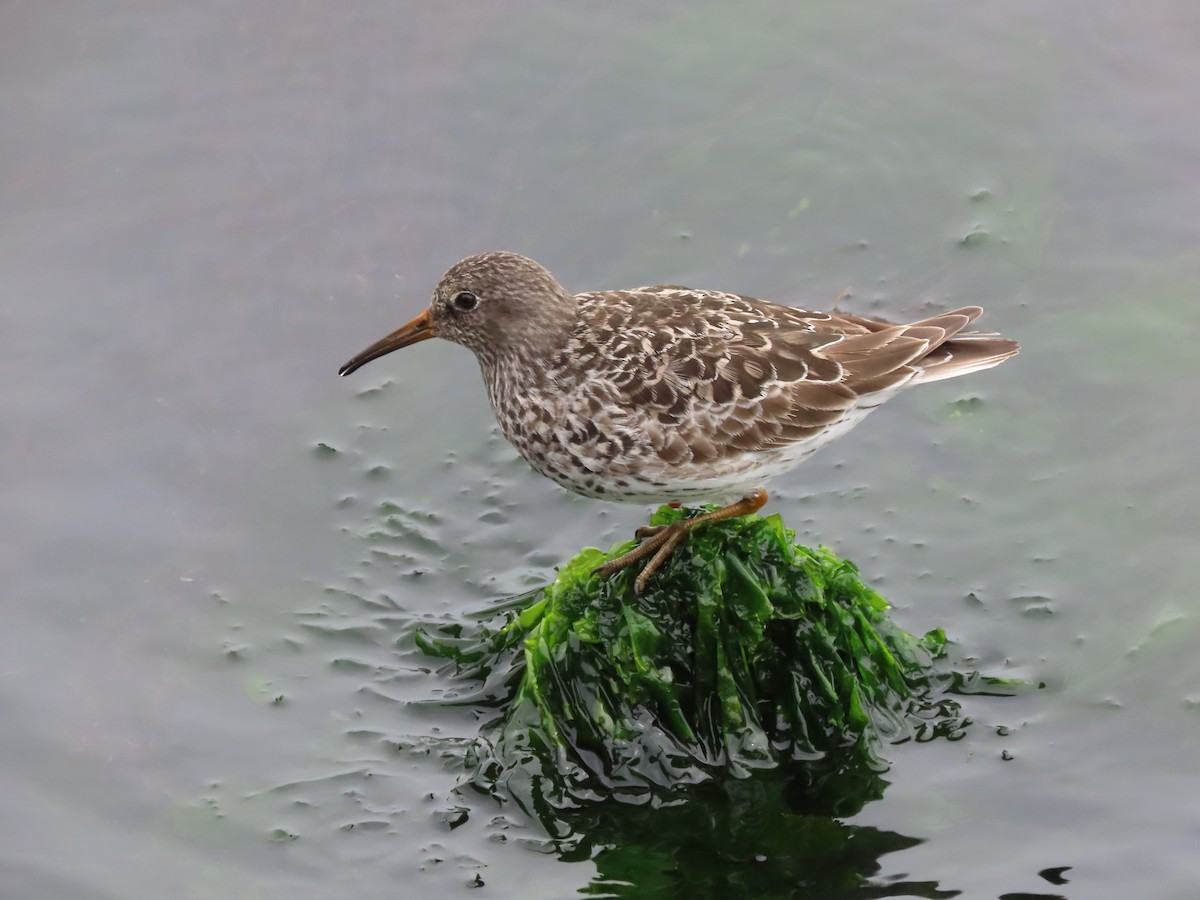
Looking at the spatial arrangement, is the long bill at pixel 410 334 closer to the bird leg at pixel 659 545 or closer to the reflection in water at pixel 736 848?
the bird leg at pixel 659 545

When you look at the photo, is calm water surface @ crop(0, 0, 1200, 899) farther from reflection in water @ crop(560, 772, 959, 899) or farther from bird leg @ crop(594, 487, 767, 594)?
bird leg @ crop(594, 487, 767, 594)

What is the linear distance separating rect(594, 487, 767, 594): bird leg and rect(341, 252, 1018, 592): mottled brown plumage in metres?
0.03

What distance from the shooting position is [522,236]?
1013 cm

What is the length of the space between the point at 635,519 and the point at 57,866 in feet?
11.6

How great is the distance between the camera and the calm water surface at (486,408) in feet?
23.9

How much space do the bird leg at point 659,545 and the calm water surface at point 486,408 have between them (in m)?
1.12

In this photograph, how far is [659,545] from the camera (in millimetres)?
7414

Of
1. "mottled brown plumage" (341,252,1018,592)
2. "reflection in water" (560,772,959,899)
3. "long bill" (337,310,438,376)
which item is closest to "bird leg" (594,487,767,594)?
"mottled brown plumage" (341,252,1018,592)

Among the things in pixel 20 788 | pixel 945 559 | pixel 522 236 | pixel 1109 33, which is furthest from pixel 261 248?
pixel 1109 33

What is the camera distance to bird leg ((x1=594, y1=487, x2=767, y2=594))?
24.0 ft

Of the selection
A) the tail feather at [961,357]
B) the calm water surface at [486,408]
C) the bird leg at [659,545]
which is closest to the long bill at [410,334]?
the calm water surface at [486,408]

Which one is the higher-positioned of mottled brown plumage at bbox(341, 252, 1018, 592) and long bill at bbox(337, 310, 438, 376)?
long bill at bbox(337, 310, 438, 376)

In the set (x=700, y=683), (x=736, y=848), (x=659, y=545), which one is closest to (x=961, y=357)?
(x=659, y=545)

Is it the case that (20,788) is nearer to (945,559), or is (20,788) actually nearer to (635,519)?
(635,519)
